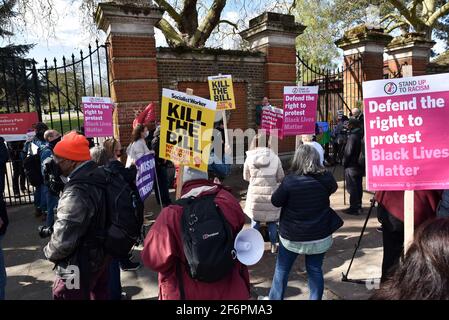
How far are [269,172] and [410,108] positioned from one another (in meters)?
Answer: 2.00

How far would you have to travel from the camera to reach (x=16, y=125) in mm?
7227

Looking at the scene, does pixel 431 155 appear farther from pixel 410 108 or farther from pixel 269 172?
pixel 269 172

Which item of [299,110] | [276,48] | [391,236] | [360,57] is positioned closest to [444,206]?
[391,236]

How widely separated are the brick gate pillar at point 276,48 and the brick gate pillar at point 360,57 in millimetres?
2432

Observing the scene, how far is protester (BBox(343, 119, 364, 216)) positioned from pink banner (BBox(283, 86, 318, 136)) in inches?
50.2

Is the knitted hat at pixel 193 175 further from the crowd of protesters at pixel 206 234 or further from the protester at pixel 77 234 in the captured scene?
the protester at pixel 77 234

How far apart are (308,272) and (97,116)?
17.1ft

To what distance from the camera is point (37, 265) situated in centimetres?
470

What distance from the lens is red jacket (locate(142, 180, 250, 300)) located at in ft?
6.77

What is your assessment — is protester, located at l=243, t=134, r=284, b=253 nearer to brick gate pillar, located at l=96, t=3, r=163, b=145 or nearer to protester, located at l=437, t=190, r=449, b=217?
protester, located at l=437, t=190, r=449, b=217

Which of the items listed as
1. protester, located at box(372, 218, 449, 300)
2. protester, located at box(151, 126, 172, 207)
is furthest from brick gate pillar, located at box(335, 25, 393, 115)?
protester, located at box(372, 218, 449, 300)

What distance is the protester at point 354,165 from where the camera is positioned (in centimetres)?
607

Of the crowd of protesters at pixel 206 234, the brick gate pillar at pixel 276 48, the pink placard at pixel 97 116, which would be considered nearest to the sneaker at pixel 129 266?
the crowd of protesters at pixel 206 234
